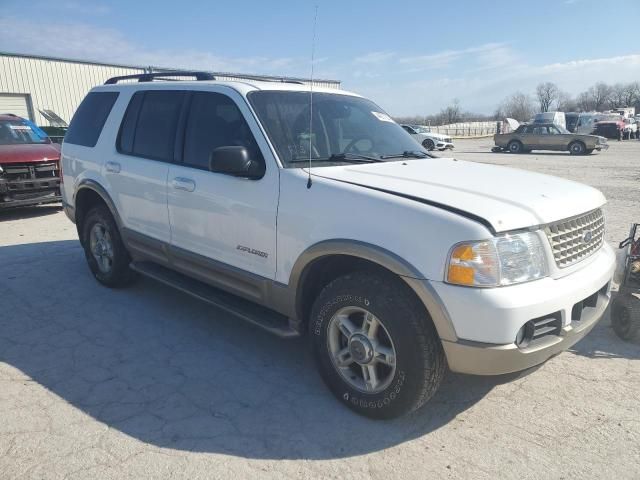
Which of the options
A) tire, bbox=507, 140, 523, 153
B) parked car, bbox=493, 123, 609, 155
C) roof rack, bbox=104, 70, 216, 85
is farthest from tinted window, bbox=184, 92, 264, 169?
tire, bbox=507, 140, 523, 153

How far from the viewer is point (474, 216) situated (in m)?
2.52

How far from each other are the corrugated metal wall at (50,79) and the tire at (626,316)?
2715 cm

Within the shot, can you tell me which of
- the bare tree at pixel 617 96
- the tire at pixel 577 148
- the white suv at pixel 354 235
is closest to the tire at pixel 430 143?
the tire at pixel 577 148

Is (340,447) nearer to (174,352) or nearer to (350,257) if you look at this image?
(350,257)

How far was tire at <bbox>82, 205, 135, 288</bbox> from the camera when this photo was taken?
16.5 feet

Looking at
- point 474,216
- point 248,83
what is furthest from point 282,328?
point 248,83

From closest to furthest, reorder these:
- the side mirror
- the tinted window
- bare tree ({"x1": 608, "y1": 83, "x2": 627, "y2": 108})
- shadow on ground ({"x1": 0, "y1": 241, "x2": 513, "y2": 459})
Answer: shadow on ground ({"x1": 0, "y1": 241, "x2": 513, "y2": 459})
the side mirror
the tinted window
bare tree ({"x1": 608, "y1": 83, "x2": 627, "y2": 108})

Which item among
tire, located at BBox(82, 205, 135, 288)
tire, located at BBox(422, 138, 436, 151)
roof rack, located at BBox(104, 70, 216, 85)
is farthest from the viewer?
tire, located at BBox(422, 138, 436, 151)

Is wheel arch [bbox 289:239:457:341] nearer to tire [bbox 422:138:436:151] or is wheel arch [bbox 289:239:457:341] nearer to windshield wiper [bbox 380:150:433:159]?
windshield wiper [bbox 380:150:433:159]

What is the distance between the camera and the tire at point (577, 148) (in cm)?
2616

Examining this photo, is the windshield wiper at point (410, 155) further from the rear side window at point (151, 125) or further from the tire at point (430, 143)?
the tire at point (430, 143)

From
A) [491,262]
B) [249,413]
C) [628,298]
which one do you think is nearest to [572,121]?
[628,298]

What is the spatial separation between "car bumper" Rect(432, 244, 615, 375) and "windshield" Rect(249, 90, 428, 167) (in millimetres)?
1460

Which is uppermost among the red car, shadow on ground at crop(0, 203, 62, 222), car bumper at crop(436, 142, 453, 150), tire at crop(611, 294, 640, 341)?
the red car
